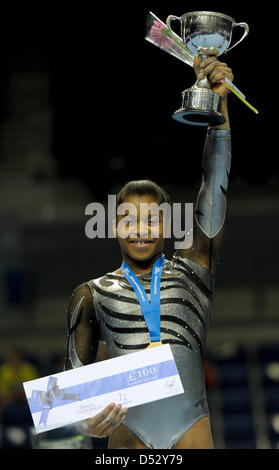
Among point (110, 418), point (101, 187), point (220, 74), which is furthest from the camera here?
point (101, 187)

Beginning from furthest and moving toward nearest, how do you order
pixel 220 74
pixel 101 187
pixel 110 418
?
1. pixel 101 187
2. pixel 220 74
3. pixel 110 418

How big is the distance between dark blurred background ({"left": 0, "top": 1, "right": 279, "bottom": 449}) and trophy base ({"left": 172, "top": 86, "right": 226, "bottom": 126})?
234cm

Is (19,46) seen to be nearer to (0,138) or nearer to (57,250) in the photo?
(0,138)

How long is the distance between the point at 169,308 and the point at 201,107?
1.67ft

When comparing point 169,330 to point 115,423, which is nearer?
point 115,423

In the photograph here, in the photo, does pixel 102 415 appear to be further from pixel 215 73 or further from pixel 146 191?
pixel 215 73

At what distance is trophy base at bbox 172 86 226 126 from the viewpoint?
2.02m

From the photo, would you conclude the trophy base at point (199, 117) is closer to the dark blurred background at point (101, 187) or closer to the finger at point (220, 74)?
the finger at point (220, 74)

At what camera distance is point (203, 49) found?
2102 millimetres

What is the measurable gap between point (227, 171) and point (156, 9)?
103 cm

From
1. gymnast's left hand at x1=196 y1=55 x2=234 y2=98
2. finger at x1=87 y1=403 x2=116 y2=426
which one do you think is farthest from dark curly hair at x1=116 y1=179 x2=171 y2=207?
finger at x1=87 y1=403 x2=116 y2=426

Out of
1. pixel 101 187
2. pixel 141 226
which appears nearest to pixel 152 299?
pixel 141 226

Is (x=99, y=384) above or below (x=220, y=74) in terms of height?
below

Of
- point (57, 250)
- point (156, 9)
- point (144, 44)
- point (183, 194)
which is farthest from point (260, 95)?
point (57, 250)
